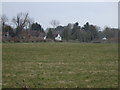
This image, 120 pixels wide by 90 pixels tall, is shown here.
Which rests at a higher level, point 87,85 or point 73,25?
point 73,25

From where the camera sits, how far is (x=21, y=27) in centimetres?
10156

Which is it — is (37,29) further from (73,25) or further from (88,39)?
(88,39)

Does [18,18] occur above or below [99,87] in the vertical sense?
above

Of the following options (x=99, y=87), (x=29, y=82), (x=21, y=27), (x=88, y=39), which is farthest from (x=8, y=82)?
Result: (x=88, y=39)

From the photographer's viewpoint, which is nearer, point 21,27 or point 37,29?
point 21,27

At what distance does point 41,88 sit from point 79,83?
58.6 inches

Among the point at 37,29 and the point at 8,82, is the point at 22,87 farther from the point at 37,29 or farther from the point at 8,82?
the point at 37,29

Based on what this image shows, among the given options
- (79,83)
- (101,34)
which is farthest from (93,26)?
(79,83)

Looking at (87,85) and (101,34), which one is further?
(101,34)

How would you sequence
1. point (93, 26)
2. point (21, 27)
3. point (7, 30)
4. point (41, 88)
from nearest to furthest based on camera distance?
point (41, 88)
point (7, 30)
point (21, 27)
point (93, 26)

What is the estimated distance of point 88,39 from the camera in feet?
370

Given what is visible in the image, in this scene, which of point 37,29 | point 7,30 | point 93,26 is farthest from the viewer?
point 37,29

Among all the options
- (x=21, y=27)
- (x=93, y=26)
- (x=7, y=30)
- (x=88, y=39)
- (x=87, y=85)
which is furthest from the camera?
(x=93, y=26)

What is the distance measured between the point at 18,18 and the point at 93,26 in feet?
123
